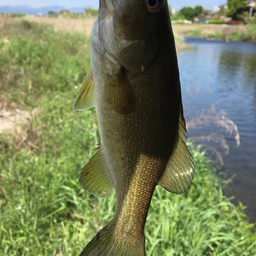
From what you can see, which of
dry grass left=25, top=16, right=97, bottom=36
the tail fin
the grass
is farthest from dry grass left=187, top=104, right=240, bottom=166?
dry grass left=25, top=16, right=97, bottom=36

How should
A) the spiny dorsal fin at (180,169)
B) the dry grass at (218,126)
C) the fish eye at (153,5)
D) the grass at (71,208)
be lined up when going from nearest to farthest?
the fish eye at (153,5) → the spiny dorsal fin at (180,169) → the grass at (71,208) → the dry grass at (218,126)

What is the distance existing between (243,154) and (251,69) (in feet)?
Result: 35.4

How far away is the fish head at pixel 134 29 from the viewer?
983 millimetres

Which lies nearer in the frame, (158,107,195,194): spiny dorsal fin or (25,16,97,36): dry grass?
(158,107,195,194): spiny dorsal fin

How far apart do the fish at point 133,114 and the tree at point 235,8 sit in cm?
5868

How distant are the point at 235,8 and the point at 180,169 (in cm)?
5990

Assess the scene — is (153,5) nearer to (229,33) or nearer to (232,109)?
Result: (232,109)

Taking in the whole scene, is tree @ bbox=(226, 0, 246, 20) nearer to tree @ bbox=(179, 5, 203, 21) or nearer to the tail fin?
tree @ bbox=(179, 5, 203, 21)

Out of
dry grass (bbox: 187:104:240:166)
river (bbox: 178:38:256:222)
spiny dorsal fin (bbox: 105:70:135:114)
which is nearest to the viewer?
spiny dorsal fin (bbox: 105:70:135:114)

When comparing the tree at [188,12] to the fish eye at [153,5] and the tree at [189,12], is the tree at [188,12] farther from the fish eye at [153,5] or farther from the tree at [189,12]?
the fish eye at [153,5]

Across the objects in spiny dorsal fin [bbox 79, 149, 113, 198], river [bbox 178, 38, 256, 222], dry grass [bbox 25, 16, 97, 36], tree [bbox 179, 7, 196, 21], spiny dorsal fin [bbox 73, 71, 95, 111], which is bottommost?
river [bbox 178, 38, 256, 222]

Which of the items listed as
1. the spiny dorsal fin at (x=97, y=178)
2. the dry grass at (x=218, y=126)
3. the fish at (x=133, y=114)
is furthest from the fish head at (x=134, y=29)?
the dry grass at (x=218, y=126)

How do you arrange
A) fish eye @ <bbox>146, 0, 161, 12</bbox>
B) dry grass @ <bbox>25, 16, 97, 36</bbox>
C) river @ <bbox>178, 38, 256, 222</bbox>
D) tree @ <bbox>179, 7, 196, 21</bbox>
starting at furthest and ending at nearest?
tree @ <bbox>179, 7, 196, 21</bbox>, dry grass @ <bbox>25, 16, 97, 36</bbox>, river @ <bbox>178, 38, 256, 222</bbox>, fish eye @ <bbox>146, 0, 161, 12</bbox>

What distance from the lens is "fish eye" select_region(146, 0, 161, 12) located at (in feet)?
3.18
